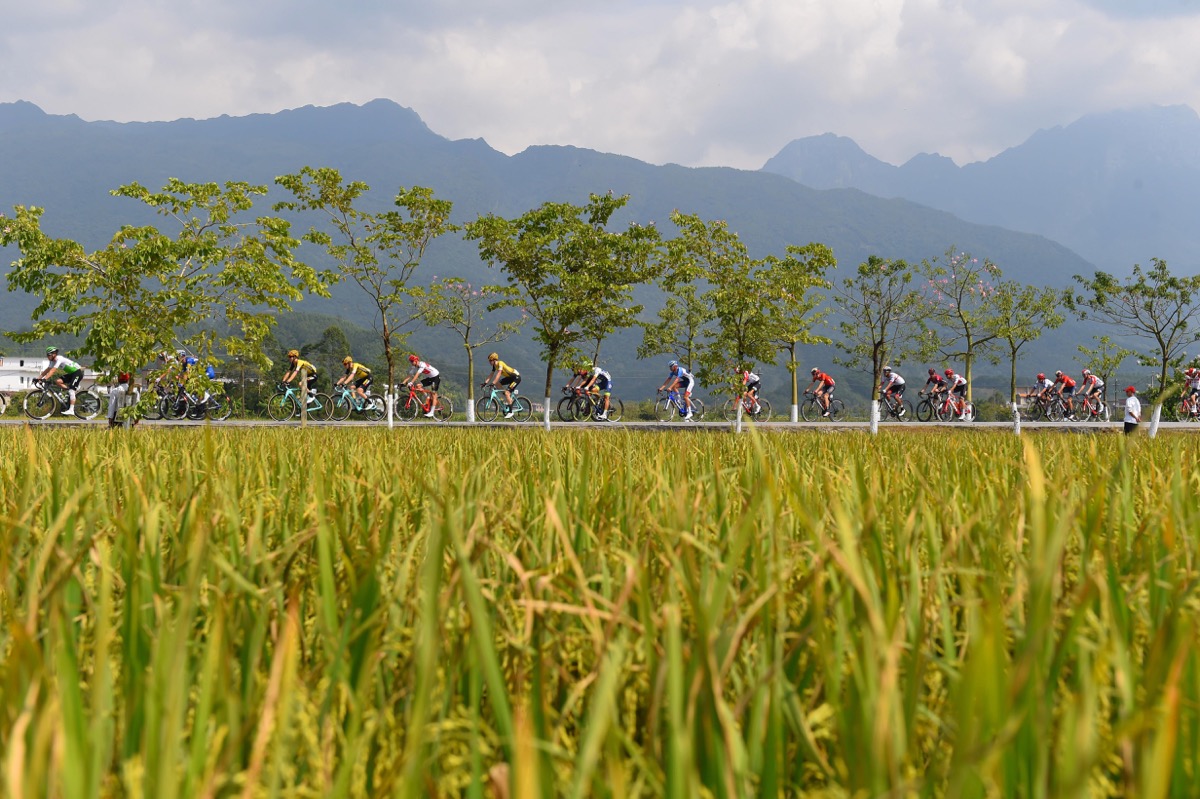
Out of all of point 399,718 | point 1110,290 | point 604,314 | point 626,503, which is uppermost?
point 1110,290

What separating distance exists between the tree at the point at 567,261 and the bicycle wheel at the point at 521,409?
386 centimetres

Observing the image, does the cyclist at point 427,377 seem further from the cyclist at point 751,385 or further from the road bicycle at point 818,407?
the road bicycle at point 818,407

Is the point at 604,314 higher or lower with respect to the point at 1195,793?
higher

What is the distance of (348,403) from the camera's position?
2514 cm

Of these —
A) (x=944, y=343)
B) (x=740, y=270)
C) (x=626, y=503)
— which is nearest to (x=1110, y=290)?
(x=944, y=343)

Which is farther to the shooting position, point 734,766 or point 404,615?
point 404,615

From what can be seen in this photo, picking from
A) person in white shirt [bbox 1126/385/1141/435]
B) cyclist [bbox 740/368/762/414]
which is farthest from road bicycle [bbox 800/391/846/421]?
person in white shirt [bbox 1126/385/1141/435]

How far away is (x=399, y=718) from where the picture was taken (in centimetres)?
96

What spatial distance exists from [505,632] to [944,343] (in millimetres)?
39152

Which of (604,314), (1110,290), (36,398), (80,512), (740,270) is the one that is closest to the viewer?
(80,512)

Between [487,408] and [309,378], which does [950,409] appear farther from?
[309,378]

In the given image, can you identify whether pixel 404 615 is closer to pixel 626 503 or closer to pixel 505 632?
pixel 505 632

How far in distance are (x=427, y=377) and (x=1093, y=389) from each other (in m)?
24.1

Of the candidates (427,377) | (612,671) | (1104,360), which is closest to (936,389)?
(1104,360)
